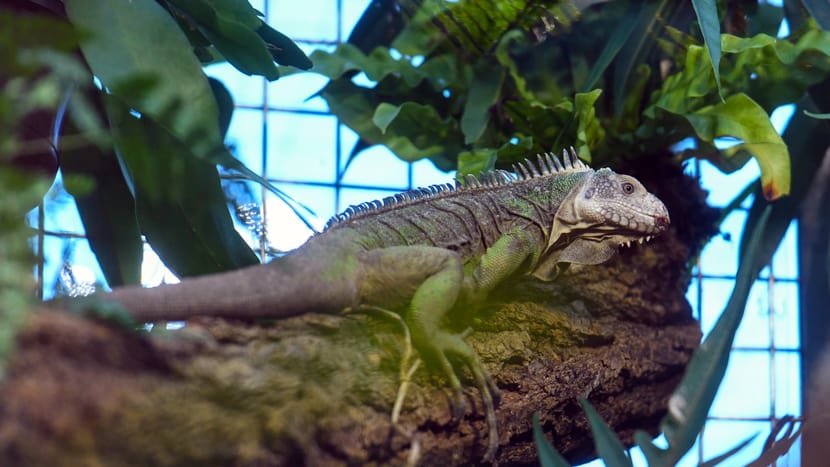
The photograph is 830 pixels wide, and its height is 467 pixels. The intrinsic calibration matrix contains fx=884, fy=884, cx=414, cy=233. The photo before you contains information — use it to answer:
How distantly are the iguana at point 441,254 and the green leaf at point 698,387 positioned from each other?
506 millimetres

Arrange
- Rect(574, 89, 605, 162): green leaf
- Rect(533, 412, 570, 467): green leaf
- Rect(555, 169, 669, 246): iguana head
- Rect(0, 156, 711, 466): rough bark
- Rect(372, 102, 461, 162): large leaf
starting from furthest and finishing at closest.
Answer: Rect(372, 102, 461, 162): large leaf
Rect(574, 89, 605, 162): green leaf
Rect(555, 169, 669, 246): iguana head
Rect(533, 412, 570, 467): green leaf
Rect(0, 156, 711, 466): rough bark

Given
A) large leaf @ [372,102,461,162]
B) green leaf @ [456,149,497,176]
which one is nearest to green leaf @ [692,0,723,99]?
green leaf @ [456,149,497,176]

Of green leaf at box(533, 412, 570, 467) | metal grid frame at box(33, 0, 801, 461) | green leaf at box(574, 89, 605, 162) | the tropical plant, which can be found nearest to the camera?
green leaf at box(533, 412, 570, 467)

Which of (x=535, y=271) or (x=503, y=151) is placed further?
(x=503, y=151)

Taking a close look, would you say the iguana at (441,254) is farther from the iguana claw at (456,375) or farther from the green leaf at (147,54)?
the green leaf at (147,54)

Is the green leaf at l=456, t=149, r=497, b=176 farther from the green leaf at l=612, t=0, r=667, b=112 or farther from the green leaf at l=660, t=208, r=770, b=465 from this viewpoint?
the green leaf at l=660, t=208, r=770, b=465

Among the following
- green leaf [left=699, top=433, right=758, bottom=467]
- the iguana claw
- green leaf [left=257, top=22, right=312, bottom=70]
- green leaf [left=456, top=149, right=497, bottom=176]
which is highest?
green leaf [left=257, top=22, right=312, bottom=70]

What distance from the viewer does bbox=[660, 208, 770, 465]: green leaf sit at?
2490mm

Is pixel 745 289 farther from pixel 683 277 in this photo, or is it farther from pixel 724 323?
pixel 683 277

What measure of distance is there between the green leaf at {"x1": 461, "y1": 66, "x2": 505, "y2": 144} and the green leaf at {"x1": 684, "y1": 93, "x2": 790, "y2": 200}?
99 centimetres

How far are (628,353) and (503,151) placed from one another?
3.42ft

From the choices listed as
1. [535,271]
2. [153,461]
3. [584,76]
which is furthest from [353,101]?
[153,461]

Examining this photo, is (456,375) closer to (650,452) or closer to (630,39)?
(650,452)

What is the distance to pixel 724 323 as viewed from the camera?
106 inches
